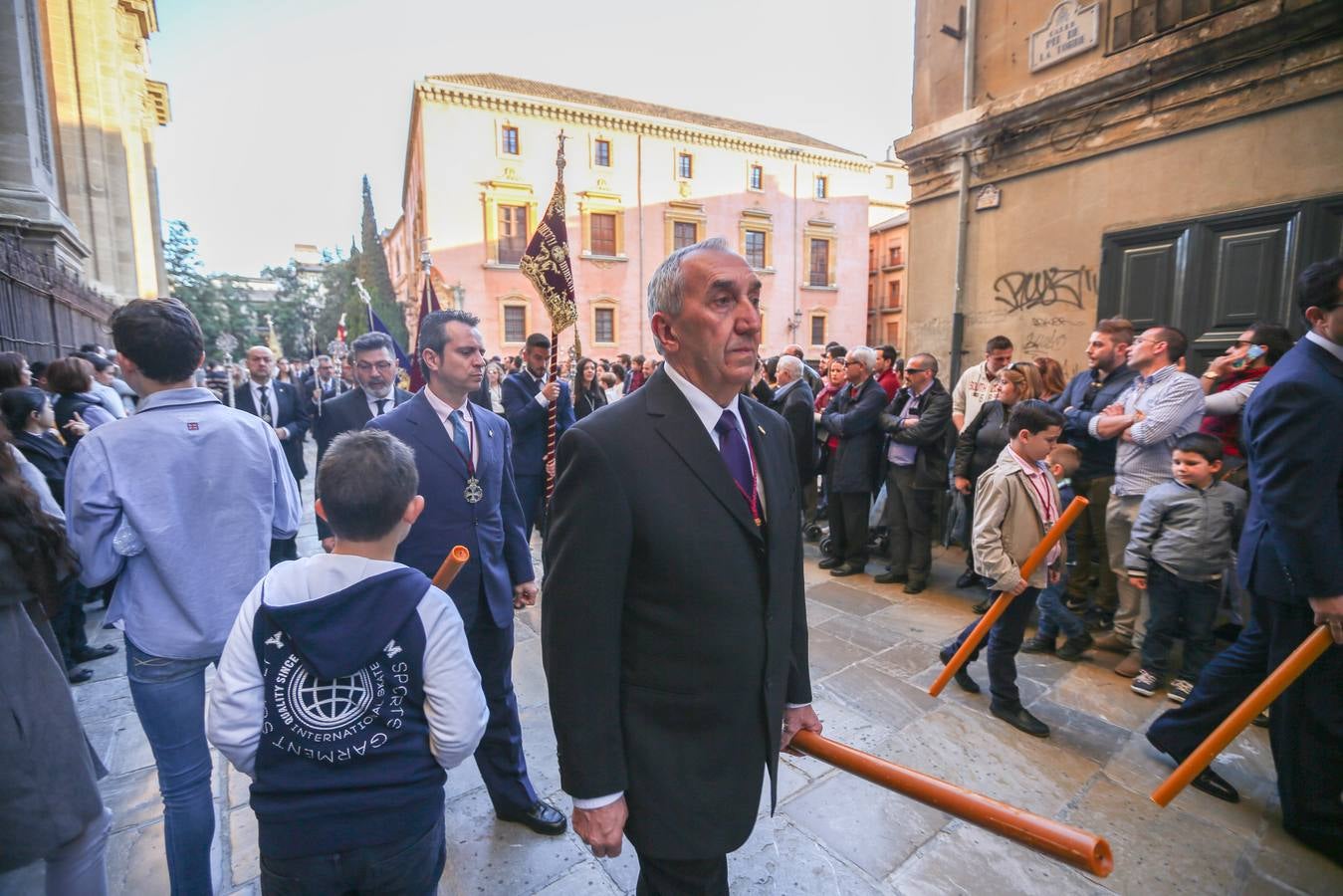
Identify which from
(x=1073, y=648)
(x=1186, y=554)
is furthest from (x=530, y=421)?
(x=1186, y=554)

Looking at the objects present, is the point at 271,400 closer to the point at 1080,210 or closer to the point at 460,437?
the point at 460,437

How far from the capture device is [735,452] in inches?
66.5

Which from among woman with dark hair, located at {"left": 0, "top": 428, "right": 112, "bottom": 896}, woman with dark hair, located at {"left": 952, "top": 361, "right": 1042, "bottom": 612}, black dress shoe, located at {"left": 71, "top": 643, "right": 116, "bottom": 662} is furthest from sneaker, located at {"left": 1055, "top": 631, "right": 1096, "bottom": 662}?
black dress shoe, located at {"left": 71, "top": 643, "right": 116, "bottom": 662}

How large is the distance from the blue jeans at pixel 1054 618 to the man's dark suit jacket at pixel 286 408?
6.87 m


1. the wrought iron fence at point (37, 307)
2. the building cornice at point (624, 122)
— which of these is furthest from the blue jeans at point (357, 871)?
the building cornice at point (624, 122)

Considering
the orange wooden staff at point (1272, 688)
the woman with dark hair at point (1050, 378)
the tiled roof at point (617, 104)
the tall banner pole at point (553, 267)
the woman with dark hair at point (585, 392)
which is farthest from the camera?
the tiled roof at point (617, 104)

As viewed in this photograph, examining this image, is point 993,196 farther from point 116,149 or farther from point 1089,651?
point 116,149

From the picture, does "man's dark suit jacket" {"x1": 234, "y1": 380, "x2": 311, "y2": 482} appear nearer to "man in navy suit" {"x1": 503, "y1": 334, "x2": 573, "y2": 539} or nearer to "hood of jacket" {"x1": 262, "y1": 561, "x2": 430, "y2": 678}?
"man in navy suit" {"x1": 503, "y1": 334, "x2": 573, "y2": 539}

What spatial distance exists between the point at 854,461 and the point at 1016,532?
2661 mm

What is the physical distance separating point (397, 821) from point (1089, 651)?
4.65 m

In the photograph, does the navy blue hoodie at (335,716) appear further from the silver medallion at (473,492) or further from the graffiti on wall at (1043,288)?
the graffiti on wall at (1043,288)

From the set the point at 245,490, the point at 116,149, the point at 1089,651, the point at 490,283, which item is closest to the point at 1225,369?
the point at 1089,651

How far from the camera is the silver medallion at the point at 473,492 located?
269 centimetres

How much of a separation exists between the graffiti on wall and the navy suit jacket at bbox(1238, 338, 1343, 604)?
4.06 meters
